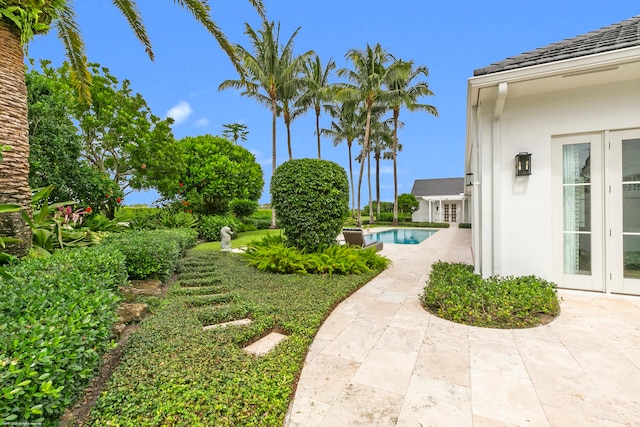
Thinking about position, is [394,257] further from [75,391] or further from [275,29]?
[275,29]

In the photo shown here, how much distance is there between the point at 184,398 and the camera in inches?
85.0

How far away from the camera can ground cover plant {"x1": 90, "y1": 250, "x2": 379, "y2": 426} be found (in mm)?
2064

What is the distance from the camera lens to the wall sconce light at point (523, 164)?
4840 millimetres

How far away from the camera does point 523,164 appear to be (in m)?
4.88

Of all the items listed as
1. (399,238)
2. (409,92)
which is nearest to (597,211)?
(399,238)

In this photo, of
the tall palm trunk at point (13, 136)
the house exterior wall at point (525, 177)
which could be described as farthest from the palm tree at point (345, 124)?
the tall palm trunk at point (13, 136)

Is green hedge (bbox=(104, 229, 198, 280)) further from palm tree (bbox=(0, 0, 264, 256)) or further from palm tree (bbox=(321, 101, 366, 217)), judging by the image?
palm tree (bbox=(321, 101, 366, 217))

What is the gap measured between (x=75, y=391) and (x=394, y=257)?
8.61 meters

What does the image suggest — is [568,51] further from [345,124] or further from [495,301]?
[345,124]

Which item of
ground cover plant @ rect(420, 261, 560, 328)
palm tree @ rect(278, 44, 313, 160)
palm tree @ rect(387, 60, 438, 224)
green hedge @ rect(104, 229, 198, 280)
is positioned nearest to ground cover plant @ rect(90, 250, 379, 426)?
green hedge @ rect(104, 229, 198, 280)

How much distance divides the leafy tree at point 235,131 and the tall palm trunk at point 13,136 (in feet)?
96.2

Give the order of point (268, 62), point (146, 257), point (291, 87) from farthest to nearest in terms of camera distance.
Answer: point (291, 87) → point (268, 62) → point (146, 257)

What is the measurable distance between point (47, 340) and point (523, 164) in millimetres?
6183

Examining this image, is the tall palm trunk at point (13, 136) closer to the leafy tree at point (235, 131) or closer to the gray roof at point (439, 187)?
the leafy tree at point (235, 131)
